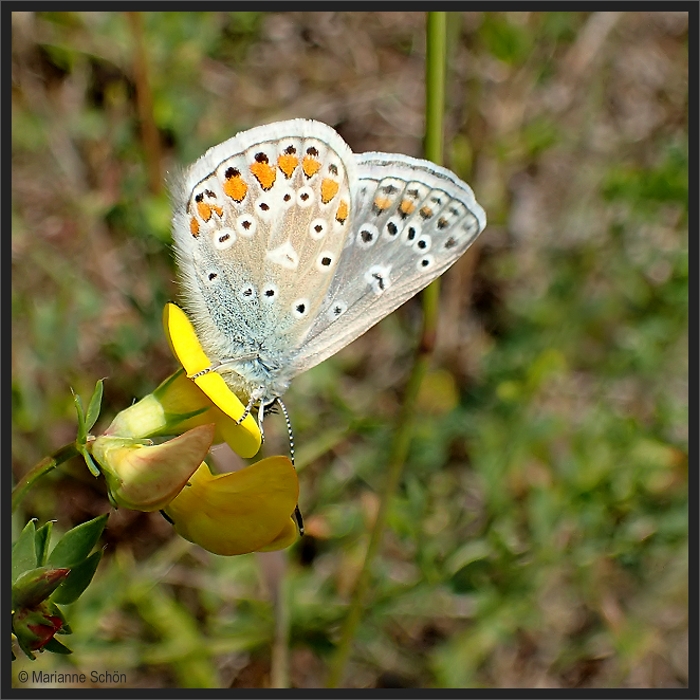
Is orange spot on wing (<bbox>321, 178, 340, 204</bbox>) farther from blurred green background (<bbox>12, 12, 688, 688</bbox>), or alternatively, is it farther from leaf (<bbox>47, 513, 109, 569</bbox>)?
blurred green background (<bbox>12, 12, 688, 688</bbox>)

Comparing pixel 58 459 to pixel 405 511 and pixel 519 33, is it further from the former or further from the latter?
pixel 519 33

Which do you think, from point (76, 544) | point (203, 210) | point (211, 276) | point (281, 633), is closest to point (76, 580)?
point (76, 544)

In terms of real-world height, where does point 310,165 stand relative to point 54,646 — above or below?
above

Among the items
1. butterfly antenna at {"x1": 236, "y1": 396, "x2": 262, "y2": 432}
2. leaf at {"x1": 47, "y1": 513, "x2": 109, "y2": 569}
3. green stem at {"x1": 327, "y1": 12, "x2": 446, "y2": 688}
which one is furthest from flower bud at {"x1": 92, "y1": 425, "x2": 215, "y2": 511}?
green stem at {"x1": 327, "y1": 12, "x2": 446, "y2": 688}

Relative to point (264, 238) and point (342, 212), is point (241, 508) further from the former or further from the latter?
point (342, 212)

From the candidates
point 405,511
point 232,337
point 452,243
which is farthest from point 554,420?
point 232,337

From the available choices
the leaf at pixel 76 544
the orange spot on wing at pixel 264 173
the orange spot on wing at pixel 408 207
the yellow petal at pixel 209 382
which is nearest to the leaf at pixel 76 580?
the leaf at pixel 76 544
